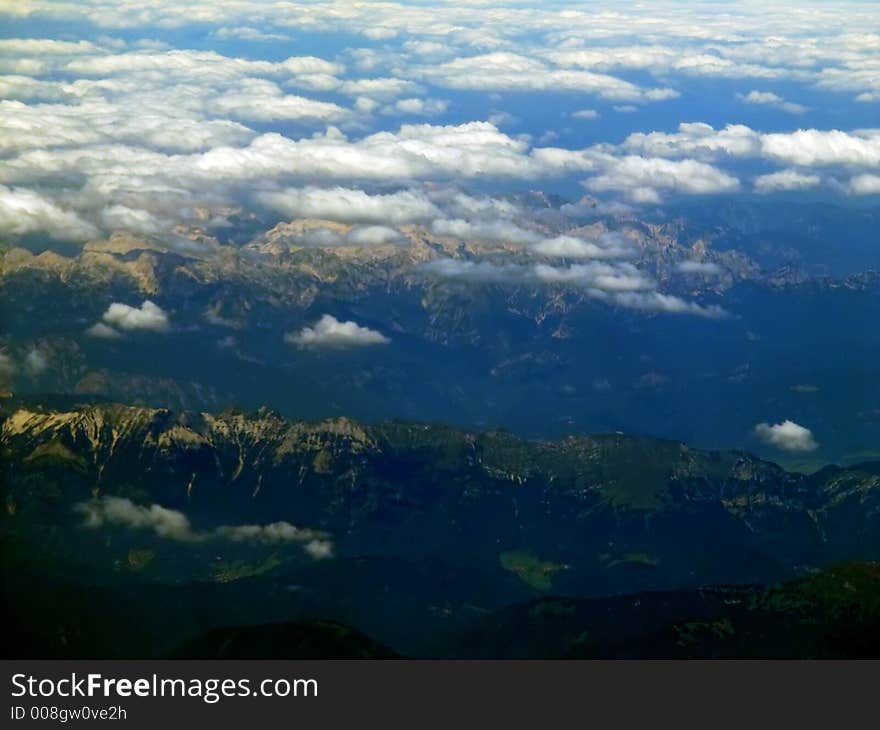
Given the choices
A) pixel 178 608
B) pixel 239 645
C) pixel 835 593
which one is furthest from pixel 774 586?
pixel 178 608
